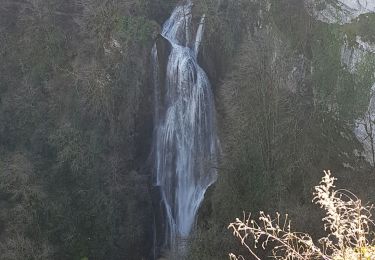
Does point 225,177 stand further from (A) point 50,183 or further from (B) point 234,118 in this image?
(A) point 50,183

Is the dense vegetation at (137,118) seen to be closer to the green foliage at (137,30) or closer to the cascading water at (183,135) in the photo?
the green foliage at (137,30)

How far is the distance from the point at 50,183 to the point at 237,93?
8367mm

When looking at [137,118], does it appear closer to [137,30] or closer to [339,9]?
[137,30]

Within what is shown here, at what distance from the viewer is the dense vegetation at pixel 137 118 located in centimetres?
1559

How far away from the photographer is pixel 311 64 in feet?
56.2

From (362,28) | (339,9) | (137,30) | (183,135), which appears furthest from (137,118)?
(362,28)

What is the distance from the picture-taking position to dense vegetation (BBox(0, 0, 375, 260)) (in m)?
15.6

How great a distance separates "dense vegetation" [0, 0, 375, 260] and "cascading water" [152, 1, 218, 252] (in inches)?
24.5

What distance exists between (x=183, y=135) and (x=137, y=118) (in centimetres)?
237

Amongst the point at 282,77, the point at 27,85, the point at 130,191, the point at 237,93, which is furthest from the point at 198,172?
the point at 27,85

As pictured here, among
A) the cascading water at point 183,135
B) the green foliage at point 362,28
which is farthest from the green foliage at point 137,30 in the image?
the green foliage at point 362,28

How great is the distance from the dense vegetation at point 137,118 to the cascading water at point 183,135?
24.5 inches

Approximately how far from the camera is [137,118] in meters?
20.7

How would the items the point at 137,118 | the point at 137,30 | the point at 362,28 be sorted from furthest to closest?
the point at 137,118
the point at 137,30
the point at 362,28
